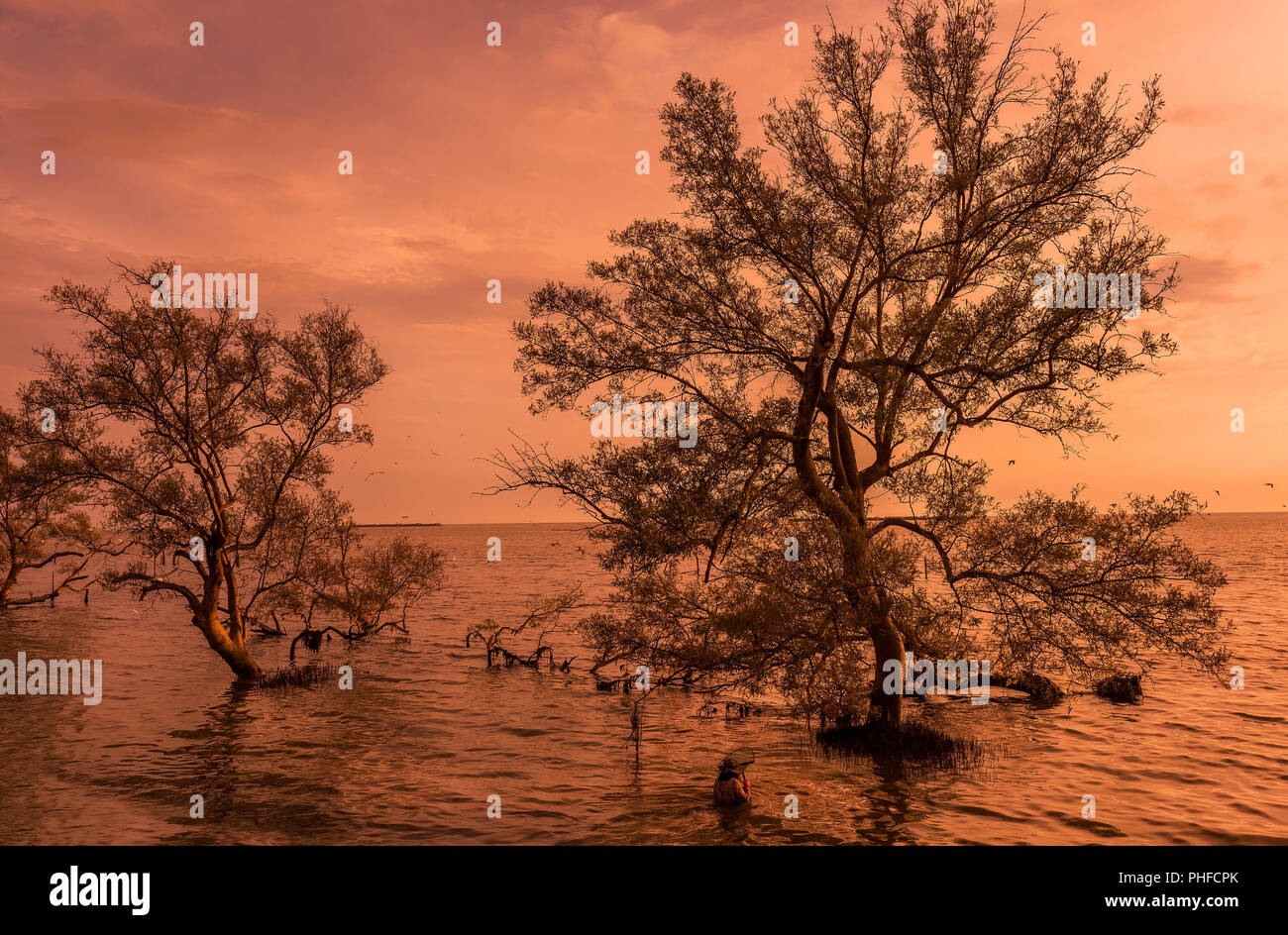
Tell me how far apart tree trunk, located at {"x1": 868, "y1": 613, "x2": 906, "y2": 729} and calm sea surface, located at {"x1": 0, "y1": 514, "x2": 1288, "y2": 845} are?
179 cm

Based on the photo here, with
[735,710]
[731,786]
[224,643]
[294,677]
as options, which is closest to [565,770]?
[731,786]

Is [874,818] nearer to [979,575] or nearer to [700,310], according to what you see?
[979,575]

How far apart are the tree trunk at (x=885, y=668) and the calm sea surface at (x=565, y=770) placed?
1.79m

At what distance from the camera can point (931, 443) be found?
787 inches

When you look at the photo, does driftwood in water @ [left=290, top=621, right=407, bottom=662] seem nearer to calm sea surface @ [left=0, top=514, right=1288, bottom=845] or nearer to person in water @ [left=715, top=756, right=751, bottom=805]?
calm sea surface @ [left=0, top=514, right=1288, bottom=845]

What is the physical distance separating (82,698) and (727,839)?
27.4 meters

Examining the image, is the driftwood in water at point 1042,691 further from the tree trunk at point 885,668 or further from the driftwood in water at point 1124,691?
the tree trunk at point 885,668

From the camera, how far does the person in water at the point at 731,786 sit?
16.7 metres

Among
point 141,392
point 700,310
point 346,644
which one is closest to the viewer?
point 700,310

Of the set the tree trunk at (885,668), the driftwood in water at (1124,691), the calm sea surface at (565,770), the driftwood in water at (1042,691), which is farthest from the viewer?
the driftwood in water at (1124,691)

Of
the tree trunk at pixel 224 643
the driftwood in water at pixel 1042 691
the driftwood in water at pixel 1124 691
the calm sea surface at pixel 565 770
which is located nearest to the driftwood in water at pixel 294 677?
the tree trunk at pixel 224 643

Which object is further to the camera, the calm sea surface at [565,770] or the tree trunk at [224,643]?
the tree trunk at [224,643]

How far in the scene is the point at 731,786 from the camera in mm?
16781
